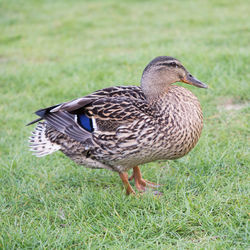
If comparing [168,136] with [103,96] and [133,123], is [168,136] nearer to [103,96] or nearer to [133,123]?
[133,123]

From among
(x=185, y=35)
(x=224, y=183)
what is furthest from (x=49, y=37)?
(x=224, y=183)

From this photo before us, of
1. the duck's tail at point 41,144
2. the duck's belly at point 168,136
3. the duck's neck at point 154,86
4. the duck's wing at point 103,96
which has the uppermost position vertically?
the duck's neck at point 154,86

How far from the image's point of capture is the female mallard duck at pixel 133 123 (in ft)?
9.56

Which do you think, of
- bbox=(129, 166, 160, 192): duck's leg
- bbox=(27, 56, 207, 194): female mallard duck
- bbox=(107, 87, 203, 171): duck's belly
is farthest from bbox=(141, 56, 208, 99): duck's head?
bbox=(129, 166, 160, 192): duck's leg

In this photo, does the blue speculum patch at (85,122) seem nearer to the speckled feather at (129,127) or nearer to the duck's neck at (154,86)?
the speckled feather at (129,127)

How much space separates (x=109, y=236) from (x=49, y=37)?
596cm

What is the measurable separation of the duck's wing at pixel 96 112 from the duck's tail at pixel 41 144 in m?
0.17

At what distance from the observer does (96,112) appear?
308cm

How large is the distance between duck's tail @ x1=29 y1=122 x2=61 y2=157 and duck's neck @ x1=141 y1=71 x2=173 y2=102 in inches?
32.8

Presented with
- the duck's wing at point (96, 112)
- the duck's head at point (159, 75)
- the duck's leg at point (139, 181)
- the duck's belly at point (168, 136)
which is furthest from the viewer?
the duck's leg at point (139, 181)

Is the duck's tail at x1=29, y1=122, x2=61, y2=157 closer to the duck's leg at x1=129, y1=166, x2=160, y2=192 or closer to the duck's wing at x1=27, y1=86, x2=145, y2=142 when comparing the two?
the duck's wing at x1=27, y1=86, x2=145, y2=142

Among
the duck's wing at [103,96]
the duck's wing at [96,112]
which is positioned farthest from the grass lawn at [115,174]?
the duck's wing at [103,96]

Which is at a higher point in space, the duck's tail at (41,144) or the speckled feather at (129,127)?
the speckled feather at (129,127)

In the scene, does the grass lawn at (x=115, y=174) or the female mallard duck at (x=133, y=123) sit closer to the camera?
the grass lawn at (x=115, y=174)
